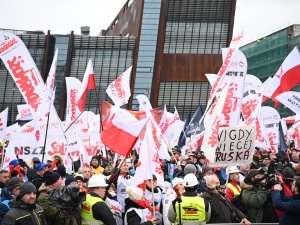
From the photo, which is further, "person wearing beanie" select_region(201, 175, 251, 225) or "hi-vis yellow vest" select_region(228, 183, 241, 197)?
"hi-vis yellow vest" select_region(228, 183, 241, 197)

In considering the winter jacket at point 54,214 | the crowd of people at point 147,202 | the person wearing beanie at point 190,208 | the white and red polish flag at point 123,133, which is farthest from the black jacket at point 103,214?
the white and red polish flag at point 123,133

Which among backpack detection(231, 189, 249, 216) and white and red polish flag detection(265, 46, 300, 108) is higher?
white and red polish flag detection(265, 46, 300, 108)

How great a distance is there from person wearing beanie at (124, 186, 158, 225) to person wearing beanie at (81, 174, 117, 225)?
328 mm

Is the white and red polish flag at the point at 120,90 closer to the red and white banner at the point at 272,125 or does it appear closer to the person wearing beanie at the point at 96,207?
the red and white banner at the point at 272,125

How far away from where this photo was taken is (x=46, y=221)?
6.07 metres

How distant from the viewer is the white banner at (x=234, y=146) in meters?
7.54

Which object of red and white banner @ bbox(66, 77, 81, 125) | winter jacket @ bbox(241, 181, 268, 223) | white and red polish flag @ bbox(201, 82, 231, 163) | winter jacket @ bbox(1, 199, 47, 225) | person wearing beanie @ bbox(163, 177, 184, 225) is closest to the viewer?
winter jacket @ bbox(1, 199, 47, 225)

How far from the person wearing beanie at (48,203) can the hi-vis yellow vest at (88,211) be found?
9.4 inches

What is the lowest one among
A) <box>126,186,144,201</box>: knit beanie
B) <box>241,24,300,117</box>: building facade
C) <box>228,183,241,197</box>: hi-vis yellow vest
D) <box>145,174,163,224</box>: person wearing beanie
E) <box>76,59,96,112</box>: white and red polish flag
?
<box>145,174,163,224</box>: person wearing beanie

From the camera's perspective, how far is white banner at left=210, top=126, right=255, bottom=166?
24.7ft

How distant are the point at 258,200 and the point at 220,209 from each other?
51 cm

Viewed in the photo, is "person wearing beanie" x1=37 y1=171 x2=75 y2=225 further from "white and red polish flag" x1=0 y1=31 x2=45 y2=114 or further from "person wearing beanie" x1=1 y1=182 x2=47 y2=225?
"white and red polish flag" x1=0 y1=31 x2=45 y2=114

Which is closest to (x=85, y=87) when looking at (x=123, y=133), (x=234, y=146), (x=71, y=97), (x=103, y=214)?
(x=71, y=97)

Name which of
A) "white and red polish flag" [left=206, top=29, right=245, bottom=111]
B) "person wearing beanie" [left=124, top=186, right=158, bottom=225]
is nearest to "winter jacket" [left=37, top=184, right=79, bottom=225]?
"person wearing beanie" [left=124, top=186, right=158, bottom=225]
